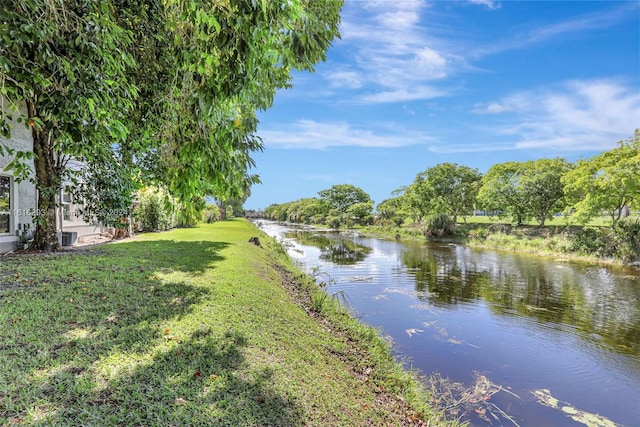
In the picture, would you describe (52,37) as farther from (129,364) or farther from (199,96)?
(129,364)

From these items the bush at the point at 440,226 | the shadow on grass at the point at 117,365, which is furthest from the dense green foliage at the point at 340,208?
the shadow on grass at the point at 117,365

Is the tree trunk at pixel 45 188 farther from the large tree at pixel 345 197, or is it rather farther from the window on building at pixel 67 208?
the large tree at pixel 345 197

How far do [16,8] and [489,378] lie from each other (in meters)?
9.02

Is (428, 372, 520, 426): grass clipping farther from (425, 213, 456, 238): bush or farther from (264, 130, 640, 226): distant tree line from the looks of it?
(425, 213, 456, 238): bush

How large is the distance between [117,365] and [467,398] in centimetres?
530

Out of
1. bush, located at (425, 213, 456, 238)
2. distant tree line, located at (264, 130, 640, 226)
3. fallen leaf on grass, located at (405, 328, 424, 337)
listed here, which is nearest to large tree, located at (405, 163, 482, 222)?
distant tree line, located at (264, 130, 640, 226)

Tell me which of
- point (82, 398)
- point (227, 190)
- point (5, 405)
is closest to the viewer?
point (5, 405)

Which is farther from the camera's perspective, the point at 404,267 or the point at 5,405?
the point at 404,267

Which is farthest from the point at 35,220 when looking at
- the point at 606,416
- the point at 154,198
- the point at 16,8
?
the point at 606,416

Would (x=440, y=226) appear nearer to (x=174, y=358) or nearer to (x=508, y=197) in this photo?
(x=508, y=197)

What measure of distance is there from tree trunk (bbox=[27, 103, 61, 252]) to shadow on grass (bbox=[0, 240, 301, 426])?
13.7 ft

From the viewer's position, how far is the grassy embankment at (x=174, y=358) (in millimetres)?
2725

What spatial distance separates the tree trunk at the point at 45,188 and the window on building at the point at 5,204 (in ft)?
3.85

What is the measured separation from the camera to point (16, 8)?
11.8 feet
